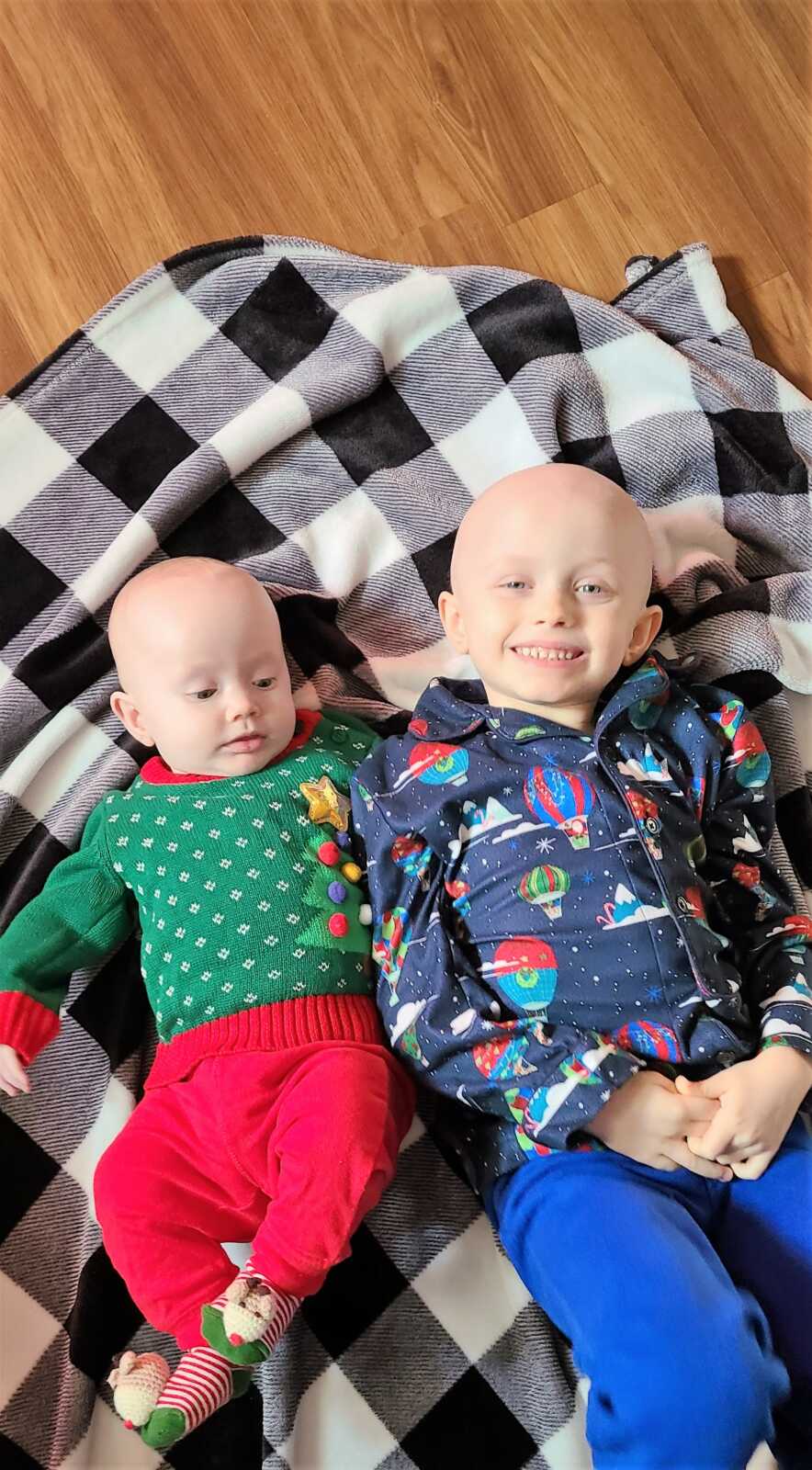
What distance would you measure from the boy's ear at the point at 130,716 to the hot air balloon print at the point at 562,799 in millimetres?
411

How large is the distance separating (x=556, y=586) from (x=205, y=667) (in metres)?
0.35

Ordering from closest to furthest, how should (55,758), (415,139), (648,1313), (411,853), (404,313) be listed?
(648,1313)
(411,853)
(55,758)
(404,313)
(415,139)

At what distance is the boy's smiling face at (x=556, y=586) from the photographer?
1070 mm

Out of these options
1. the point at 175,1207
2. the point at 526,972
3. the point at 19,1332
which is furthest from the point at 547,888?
the point at 19,1332

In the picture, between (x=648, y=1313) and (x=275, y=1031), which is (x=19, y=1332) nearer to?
(x=275, y=1031)

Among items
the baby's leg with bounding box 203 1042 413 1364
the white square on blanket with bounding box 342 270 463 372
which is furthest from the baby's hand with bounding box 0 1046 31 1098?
the white square on blanket with bounding box 342 270 463 372

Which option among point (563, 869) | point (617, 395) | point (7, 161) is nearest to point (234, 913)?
point (563, 869)

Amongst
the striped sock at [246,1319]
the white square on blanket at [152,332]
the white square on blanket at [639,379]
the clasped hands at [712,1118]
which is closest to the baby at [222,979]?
the striped sock at [246,1319]

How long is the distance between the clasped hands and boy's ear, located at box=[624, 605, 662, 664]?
40cm

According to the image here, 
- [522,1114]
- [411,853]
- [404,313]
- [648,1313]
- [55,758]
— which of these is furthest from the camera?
[404,313]

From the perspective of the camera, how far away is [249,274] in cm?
139

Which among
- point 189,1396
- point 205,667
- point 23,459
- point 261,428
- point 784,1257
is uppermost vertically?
point 23,459

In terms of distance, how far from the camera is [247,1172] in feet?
3.40

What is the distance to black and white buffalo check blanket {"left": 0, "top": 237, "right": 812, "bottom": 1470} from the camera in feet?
3.72
